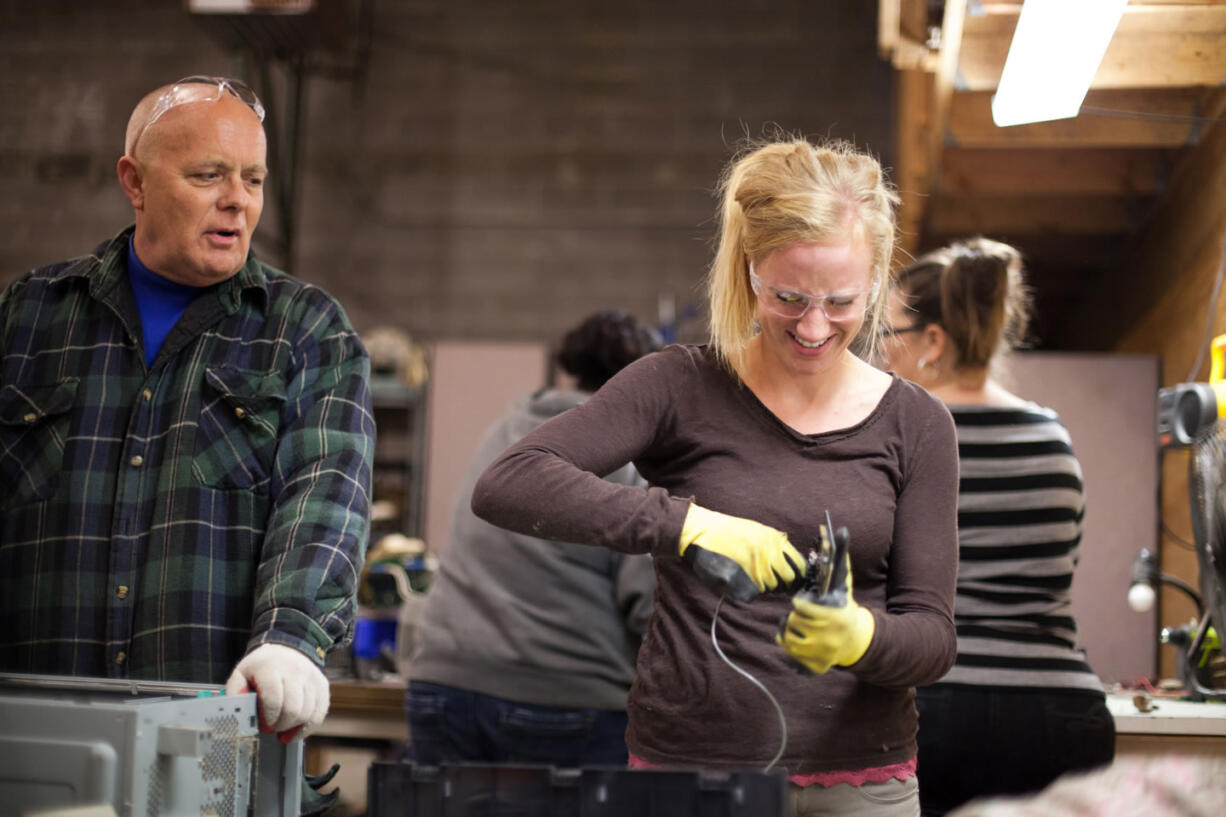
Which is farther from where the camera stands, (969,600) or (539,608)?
(539,608)

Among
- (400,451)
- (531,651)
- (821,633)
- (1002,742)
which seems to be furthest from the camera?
(400,451)

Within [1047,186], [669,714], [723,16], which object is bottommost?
Result: [669,714]

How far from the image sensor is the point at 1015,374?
407 centimetres

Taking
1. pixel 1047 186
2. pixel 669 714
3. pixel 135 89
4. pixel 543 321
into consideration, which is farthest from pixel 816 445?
pixel 135 89

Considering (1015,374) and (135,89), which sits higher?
(135,89)

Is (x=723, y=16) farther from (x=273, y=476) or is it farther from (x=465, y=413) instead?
(x=273, y=476)

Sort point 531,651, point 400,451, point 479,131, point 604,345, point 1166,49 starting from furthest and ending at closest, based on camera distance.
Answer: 1. point 479,131
2. point 400,451
3. point 604,345
4. point 531,651
5. point 1166,49

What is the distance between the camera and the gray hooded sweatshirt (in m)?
2.30

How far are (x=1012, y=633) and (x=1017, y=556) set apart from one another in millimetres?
116

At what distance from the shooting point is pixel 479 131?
6.95 metres

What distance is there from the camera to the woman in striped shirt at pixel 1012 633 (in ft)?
6.00

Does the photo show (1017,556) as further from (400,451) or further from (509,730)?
(400,451)

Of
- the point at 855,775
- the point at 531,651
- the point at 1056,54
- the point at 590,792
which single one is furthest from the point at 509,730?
the point at 1056,54

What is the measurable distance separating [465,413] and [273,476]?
4.18 m
